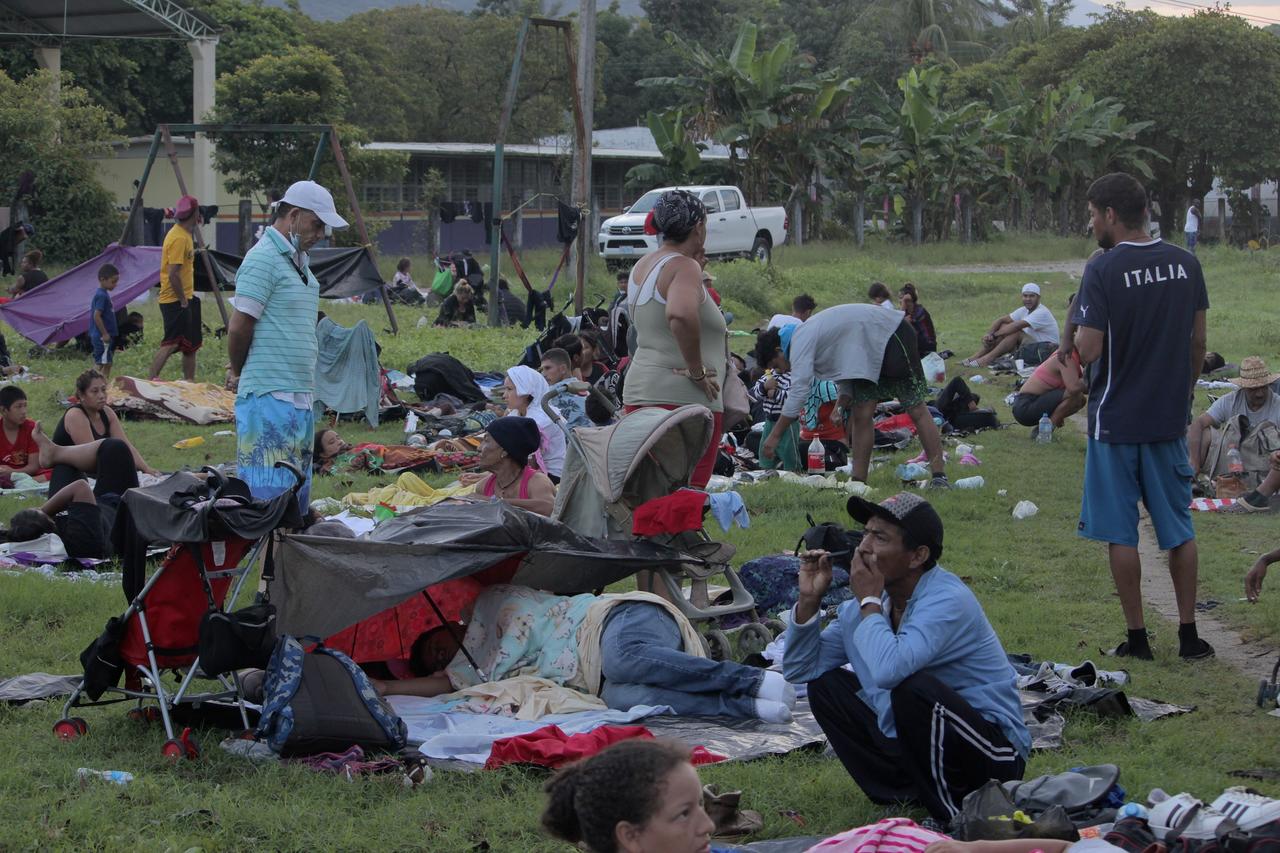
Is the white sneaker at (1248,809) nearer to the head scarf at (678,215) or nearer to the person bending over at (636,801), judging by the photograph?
the person bending over at (636,801)

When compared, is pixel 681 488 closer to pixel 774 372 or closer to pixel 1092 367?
pixel 1092 367

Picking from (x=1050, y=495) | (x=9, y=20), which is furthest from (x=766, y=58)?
(x=1050, y=495)

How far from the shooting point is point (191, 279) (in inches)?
604

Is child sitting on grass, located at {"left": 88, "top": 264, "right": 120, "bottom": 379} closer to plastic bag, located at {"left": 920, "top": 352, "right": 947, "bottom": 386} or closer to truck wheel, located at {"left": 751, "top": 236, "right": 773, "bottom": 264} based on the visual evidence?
plastic bag, located at {"left": 920, "top": 352, "right": 947, "bottom": 386}

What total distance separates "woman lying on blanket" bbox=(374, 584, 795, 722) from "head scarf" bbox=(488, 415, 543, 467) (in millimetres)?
970

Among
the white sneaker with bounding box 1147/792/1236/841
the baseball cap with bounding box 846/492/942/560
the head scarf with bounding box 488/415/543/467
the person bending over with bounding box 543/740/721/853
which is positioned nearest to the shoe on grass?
the head scarf with bounding box 488/415/543/467

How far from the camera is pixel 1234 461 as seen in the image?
10570mm

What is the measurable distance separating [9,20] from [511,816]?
34910mm

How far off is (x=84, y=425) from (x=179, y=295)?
580 centimetres

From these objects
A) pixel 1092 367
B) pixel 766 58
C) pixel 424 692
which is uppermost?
pixel 766 58

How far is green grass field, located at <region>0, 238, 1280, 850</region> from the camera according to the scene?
15.3 feet

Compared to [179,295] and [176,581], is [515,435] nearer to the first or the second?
[176,581]

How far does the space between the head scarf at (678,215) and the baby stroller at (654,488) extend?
90 centimetres

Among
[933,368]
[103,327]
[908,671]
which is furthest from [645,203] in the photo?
[908,671]
